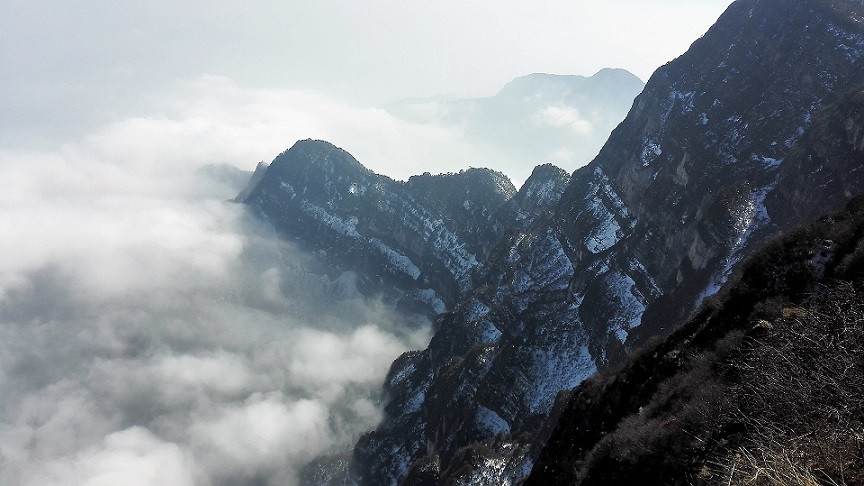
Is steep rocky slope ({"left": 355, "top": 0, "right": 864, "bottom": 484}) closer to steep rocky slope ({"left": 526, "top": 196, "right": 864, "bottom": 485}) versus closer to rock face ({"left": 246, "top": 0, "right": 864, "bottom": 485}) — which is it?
rock face ({"left": 246, "top": 0, "right": 864, "bottom": 485})

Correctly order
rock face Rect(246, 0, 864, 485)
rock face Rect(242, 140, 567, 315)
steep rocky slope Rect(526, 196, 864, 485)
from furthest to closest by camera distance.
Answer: rock face Rect(242, 140, 567, 315) → rock face Rect(246, 0, 864, 485) → steep rocky slope Rect(526, 196, 864, 485)

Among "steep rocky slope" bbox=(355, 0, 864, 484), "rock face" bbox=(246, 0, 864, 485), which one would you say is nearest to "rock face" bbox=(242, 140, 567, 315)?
"rock face" bbox=(246, 0, 864, 485)

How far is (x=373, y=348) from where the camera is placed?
159 m

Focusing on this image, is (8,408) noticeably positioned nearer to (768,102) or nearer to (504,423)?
(504,423)

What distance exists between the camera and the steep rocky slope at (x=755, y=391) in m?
8.32

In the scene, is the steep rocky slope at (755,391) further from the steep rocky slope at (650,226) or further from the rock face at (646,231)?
the steep rocky slope at (650,226)

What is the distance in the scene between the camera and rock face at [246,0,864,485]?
55.2 metres

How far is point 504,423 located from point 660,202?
133 feet

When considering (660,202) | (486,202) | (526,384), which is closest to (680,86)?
(660,202)

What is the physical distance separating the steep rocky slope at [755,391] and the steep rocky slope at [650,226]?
95.4ft

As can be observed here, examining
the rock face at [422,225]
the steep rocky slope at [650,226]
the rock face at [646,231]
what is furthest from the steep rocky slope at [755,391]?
the rock face at [422,225]

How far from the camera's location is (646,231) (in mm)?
73625

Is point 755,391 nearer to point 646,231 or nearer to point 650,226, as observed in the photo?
point 646,231

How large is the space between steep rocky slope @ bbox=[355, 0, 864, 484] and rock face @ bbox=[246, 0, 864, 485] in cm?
23
